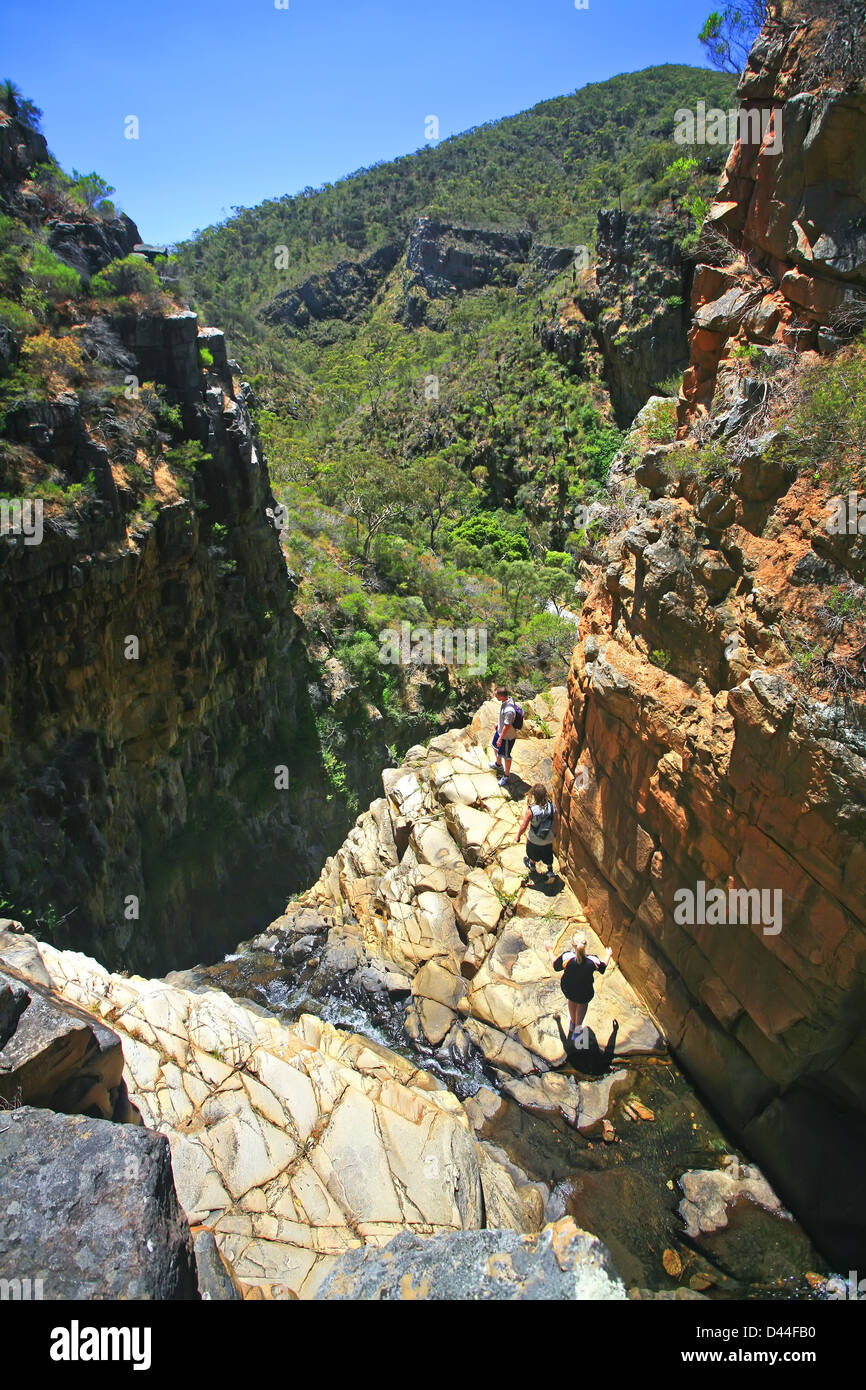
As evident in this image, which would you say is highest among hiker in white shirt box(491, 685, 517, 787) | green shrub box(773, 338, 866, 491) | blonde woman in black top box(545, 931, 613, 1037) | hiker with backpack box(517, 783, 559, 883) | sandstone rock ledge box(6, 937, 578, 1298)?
green shrub box(773, 338, 866, 491)

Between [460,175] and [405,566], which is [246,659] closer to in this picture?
[405,566]

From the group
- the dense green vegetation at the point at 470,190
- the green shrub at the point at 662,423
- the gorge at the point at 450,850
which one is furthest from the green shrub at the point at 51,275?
the dense green vegetation at the point at 470,190

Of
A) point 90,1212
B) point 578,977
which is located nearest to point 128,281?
point 578,977

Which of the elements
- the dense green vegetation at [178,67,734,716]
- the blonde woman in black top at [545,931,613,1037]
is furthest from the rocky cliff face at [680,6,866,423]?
the blonde woman in black top at [545,931,613,1037]

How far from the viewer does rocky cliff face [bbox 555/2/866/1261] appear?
613 centimetres

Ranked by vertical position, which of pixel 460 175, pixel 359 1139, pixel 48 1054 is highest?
pixel 460 175

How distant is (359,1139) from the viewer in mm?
7289

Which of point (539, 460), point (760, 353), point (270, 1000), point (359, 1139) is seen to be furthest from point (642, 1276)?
point (539, 460)

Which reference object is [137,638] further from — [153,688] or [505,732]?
[505,732]

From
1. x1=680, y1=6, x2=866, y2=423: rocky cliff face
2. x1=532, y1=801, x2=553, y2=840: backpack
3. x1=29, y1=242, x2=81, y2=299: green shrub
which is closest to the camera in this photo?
x1=680, y1=6, x2=866, y2=423: rocky cliff face

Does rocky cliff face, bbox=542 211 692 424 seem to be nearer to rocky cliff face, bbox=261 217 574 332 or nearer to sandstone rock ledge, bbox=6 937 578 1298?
rocky cliff face, bbox=261 217 574 332

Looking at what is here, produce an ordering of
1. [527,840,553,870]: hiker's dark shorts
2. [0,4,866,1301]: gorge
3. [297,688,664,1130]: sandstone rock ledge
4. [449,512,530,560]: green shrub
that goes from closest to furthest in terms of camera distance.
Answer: [0,4,866,1301]: gorge < [297,688,664,1130]: sandstone rock ledge < [527,840,553,870]: hiker's dark shorts < [449,512,530,560]: green shrub

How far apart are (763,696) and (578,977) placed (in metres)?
4.35

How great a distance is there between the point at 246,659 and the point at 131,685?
15.0 feet
